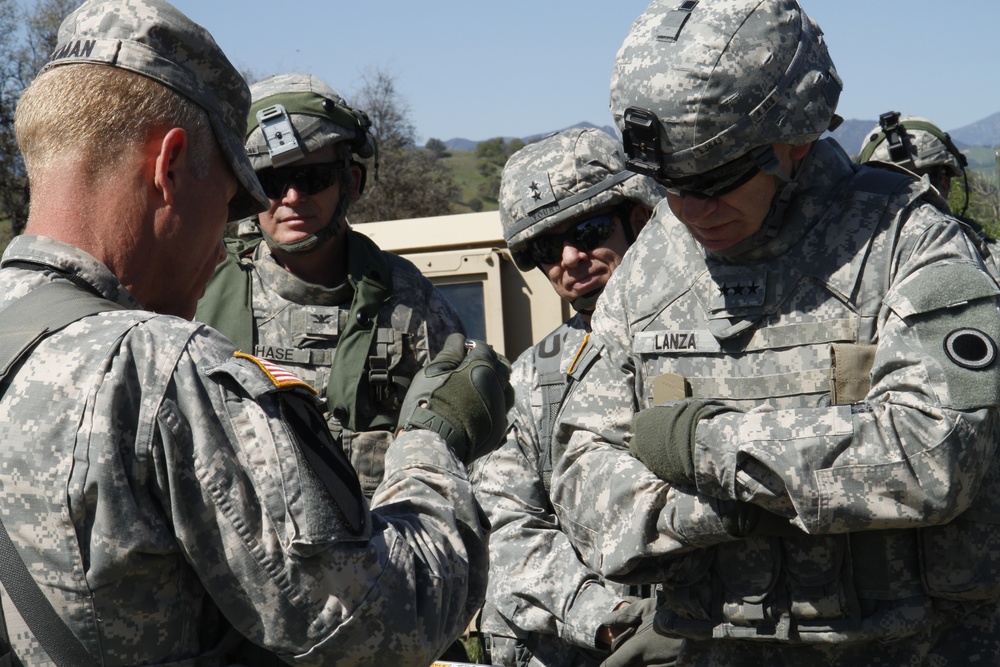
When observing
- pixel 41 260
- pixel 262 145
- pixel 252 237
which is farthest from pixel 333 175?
pixel 41 260

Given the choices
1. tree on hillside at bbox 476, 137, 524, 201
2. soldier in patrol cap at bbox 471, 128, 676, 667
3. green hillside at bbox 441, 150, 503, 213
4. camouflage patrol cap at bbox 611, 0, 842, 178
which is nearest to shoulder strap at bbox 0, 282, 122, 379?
camouflage patrol cap at bbox 611, 0, 842, 178

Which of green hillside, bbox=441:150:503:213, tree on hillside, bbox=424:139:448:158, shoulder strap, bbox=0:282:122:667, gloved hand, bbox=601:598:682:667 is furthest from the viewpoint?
tree on hillside, bbox=424:139:448:158

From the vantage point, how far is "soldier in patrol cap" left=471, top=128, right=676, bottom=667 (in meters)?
3.88

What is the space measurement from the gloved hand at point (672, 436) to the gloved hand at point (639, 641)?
2.49ft

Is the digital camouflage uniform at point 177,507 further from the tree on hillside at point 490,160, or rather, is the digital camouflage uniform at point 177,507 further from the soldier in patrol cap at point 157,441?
the tree on hillside at point 490,160

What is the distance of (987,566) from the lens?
2.48 metres

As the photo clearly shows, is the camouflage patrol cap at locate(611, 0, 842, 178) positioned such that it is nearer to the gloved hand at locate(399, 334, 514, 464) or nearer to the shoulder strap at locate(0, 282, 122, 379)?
the gloved hand at locate(399, 334, 514, 464)

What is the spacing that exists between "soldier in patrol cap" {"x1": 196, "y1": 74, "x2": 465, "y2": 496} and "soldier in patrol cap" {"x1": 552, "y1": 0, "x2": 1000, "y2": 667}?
1686 millimetres

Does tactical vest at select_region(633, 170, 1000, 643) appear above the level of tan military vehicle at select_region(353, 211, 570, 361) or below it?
below

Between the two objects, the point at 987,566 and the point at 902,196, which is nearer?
the point at 987,566

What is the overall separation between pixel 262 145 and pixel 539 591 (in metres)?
2.06

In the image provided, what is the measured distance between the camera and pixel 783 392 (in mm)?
2686

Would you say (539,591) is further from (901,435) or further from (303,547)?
(303,547)

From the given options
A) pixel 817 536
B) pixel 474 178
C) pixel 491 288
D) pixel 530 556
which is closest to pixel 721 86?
pixel 817 536
